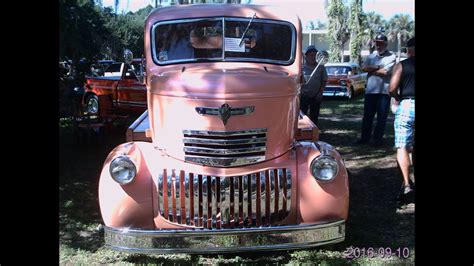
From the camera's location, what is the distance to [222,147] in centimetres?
370

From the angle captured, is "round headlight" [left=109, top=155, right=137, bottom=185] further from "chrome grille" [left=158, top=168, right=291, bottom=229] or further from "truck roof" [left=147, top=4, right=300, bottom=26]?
"truck roof" [left=147, top=4, right=300, bottom=26]

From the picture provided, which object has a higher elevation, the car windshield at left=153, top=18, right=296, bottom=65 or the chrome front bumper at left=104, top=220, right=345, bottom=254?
the car windshield at left=153, top=18, right=296, bottom=65

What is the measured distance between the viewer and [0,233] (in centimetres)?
344

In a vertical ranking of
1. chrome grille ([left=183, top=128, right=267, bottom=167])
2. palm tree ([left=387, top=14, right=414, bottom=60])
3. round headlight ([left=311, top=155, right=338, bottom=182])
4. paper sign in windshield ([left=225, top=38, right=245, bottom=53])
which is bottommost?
round headlight ([left=311, top=155, right=338, bottom=182])

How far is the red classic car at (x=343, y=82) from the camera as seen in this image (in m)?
15.0

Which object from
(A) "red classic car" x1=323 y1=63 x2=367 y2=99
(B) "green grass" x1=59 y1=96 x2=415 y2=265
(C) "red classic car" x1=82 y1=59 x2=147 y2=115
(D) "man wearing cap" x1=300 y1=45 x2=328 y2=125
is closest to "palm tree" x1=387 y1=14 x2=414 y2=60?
(D) "man wearing cap" x1=300 y1=45 x2=328 y2=125

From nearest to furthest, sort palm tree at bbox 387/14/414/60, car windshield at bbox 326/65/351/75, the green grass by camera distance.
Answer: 1. the green grass
2. palm tree at bbox 387/14/414/60
3. car windshield at bbox 326/65/351/75
